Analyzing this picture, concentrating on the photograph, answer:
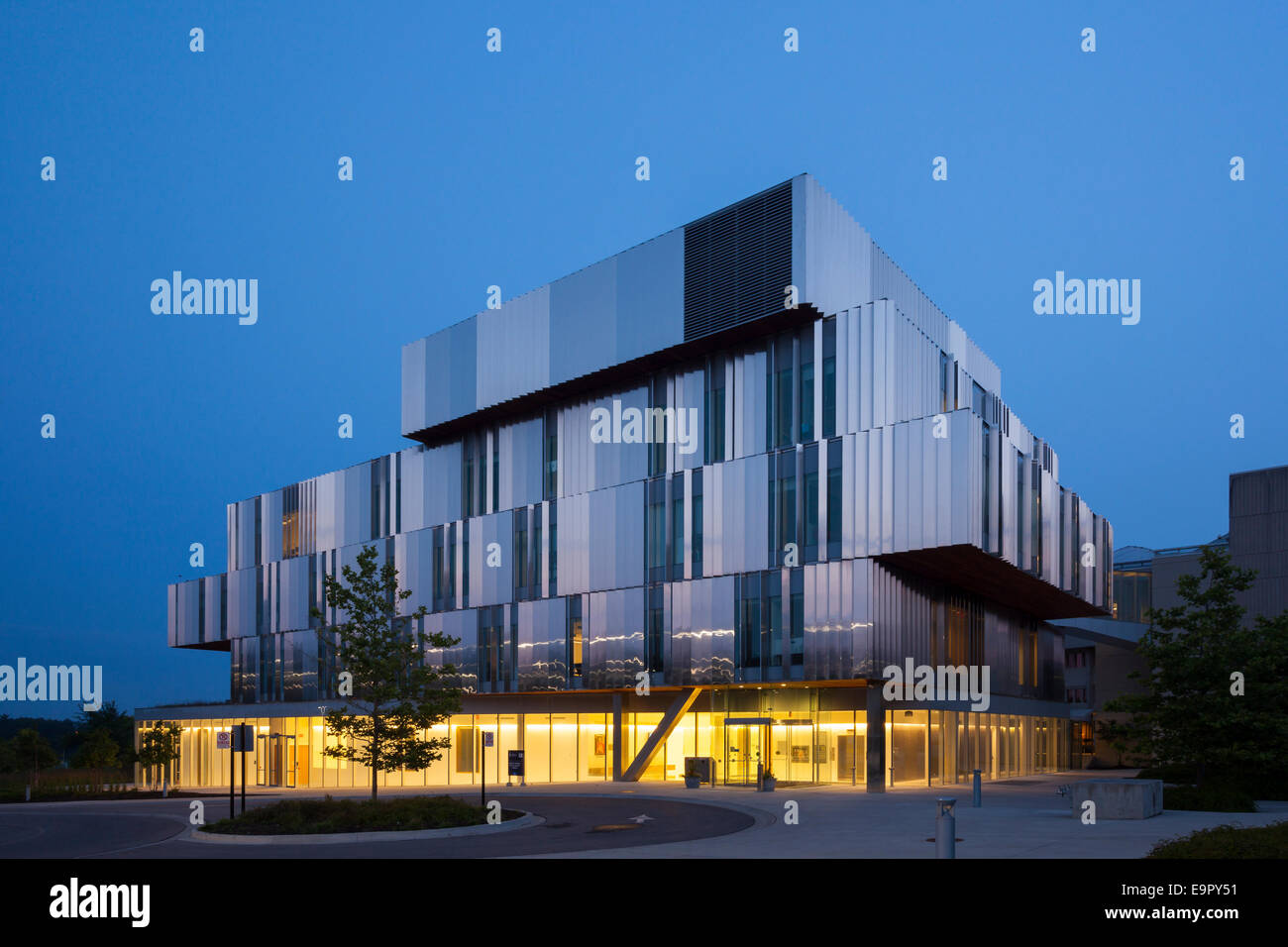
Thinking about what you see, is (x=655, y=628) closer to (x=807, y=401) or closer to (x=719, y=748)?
(x=719, y=748)

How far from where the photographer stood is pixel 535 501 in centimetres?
5609

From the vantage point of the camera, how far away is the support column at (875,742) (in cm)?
4181

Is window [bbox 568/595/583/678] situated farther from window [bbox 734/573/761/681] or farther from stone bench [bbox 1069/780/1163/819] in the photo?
stone bench [bbox 1069/780/1163/819]

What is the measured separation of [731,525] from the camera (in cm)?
4659

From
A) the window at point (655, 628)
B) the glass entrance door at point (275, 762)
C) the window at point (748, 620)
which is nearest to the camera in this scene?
the window at point (748, 620)

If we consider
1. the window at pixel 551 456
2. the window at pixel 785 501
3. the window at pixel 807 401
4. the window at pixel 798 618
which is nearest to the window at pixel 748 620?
the window at pixel 785 501

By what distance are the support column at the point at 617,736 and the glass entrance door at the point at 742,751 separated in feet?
19.0

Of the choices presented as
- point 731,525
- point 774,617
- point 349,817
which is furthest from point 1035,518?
point 349,817

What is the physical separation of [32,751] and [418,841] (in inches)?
2461

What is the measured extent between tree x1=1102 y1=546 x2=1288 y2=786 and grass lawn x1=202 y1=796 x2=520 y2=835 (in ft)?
62.6

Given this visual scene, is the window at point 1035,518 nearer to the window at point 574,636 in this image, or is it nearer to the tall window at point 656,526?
the tall window at point 656,526

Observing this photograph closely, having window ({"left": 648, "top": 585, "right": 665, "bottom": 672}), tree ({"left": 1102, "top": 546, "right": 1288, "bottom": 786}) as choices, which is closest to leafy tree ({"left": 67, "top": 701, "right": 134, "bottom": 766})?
window ({"left": 648, "top": 585, "right": 665, "bottom": 672})

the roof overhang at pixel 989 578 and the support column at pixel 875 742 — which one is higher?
the roof overhang at pixel 989 578

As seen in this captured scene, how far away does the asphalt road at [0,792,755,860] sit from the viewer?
893 inches
